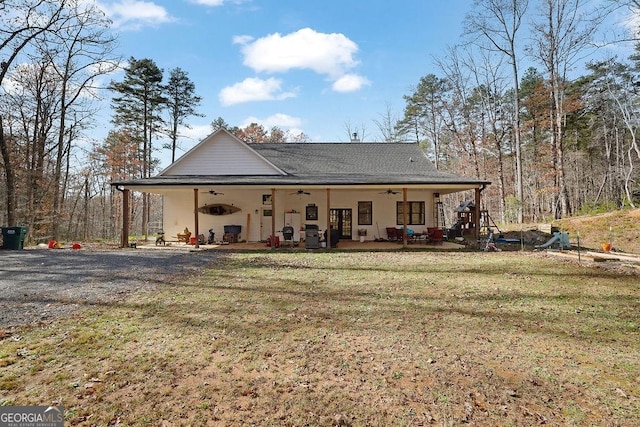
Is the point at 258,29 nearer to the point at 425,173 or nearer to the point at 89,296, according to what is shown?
the point at 425,173

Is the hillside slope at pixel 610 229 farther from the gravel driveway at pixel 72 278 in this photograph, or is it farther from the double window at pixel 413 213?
the gravel driveway at pixel 72 278

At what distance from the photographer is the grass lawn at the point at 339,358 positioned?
256cm

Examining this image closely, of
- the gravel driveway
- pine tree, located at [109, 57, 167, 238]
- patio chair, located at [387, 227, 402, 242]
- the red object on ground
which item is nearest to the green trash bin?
the gravel driveway

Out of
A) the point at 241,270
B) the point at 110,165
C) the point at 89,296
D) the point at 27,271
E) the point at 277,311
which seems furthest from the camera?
the point at 110,165

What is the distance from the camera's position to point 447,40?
84.5ft

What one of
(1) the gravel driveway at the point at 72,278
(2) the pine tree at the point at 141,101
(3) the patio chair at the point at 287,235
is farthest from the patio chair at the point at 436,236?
(2) the pine tree at the point at 141,101

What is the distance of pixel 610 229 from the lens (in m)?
12.2

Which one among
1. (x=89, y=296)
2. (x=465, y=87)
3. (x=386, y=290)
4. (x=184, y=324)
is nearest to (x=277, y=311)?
(x=184, y=324)

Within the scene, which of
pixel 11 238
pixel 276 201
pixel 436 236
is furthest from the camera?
pixel 276 201

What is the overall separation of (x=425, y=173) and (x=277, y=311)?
1201cm

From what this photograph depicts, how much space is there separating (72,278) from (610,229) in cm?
1741

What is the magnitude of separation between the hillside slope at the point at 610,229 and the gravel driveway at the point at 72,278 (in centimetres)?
1482

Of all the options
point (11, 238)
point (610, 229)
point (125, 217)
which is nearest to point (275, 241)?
point (125, 217)

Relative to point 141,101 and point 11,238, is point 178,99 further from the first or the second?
point 11,238
